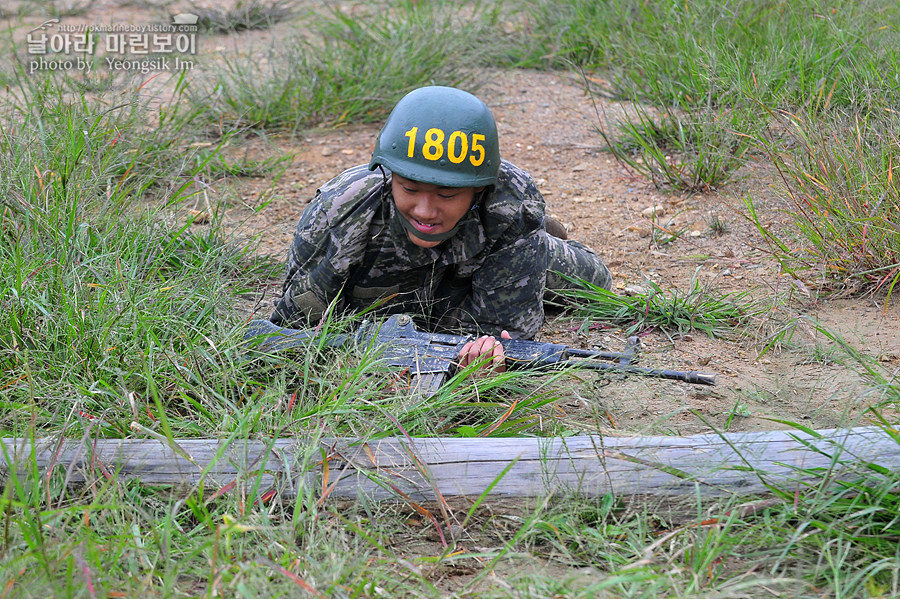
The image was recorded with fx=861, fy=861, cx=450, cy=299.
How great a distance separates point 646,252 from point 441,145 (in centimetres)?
175

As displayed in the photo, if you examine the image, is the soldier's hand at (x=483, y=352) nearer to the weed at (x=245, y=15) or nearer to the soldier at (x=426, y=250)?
the soldier at (x=426, y=250)

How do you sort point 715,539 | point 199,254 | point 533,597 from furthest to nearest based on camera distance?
point 199,254 < point 715,539 < point 533,597

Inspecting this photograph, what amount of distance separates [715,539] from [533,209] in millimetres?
1552

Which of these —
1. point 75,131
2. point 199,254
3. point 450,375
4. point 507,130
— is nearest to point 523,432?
point 450,375

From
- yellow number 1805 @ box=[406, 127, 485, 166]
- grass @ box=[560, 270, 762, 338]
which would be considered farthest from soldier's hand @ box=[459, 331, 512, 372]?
grass @ box=[560, 270, 762, 338]

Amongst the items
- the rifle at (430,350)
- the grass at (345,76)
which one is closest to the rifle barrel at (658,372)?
the rifle at (430,350)

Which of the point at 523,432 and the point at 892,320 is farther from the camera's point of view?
the point at 892,320

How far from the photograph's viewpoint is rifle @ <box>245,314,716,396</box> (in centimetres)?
265

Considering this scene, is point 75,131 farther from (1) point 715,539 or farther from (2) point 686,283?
(1) point 715,539

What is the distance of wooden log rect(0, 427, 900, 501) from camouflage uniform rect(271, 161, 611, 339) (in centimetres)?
96

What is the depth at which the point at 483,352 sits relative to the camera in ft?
8.99

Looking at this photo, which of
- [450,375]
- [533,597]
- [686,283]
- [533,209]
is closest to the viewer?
[533,597]

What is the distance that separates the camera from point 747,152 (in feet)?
14.9

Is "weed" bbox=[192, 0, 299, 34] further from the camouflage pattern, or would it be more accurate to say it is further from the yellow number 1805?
the yellow number 1805
